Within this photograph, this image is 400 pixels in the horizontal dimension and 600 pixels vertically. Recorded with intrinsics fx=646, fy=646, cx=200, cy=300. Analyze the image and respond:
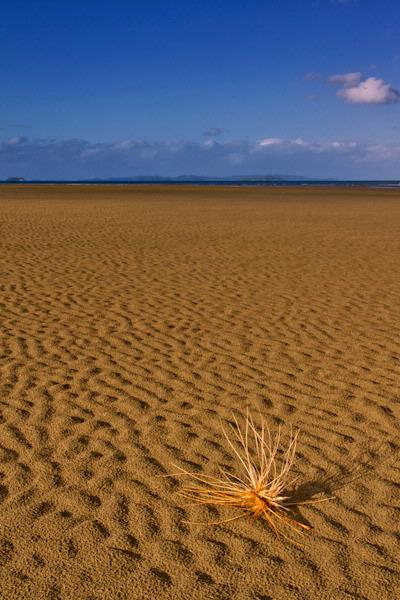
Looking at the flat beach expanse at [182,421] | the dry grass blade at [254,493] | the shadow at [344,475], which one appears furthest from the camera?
the shadow at [344,475]

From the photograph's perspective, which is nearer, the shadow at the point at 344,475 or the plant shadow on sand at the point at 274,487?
the plant shadow on sand at the point at 274,487

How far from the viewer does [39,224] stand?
2198 centimetres

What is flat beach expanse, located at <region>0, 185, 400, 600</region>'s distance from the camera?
10.8ft

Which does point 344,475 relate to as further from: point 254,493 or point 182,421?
point 182,421

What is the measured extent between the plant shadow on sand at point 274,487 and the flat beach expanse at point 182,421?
41 millimetres

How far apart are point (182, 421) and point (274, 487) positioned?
1507 millimetres

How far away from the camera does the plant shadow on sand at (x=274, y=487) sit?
376cm

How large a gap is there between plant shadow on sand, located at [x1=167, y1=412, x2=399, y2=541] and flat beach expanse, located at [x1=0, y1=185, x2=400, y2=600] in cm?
4

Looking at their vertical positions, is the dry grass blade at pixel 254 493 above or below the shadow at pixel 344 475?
above

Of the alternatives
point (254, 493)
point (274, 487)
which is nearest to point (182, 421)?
point (254, 493)

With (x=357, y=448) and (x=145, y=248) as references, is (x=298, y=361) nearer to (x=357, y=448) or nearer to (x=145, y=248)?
(x=357, y=448)

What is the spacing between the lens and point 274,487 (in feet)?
12.3

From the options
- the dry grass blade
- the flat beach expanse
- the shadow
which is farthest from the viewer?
the shadow

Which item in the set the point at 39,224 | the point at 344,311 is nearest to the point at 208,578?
the point at 344,311
